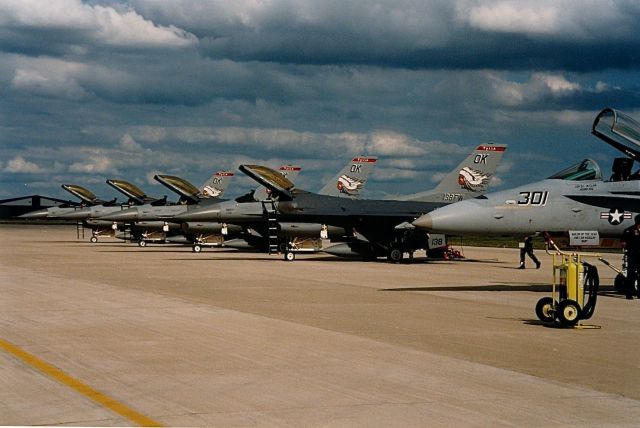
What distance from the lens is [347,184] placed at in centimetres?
4038

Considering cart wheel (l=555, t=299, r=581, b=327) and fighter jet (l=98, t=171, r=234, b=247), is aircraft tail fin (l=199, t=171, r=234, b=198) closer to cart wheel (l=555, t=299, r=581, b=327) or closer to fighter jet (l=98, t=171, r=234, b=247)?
fighter jet (l=98, t=171, r=234, b=247)

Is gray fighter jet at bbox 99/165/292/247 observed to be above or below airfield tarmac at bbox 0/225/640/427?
above

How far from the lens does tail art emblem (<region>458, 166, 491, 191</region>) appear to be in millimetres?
35438

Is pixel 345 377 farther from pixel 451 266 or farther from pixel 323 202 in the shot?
pixel 323 202

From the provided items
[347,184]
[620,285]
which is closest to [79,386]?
[620,285]

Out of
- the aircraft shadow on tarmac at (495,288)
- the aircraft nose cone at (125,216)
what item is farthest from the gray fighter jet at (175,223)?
the aircraft shadow on tarmac at (495,288)

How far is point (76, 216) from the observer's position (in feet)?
170

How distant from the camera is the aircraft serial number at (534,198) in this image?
16938 mm

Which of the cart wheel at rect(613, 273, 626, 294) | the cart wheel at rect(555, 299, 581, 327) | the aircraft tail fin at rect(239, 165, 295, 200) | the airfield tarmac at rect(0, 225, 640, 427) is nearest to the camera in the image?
the airfield tarmac at rect(0, 225, 640, 427)

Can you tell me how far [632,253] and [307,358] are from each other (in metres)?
9.21

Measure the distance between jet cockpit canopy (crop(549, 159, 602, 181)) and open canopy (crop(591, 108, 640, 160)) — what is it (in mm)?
629

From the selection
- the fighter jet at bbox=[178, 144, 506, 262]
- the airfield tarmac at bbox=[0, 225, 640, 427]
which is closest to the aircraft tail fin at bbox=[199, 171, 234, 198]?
the fighter jet at bbox=[178, 144, 506, 262]

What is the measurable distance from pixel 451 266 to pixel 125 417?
78.5 feet

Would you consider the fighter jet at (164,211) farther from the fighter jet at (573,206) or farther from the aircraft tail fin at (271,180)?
the fighter jet at (573,206)
